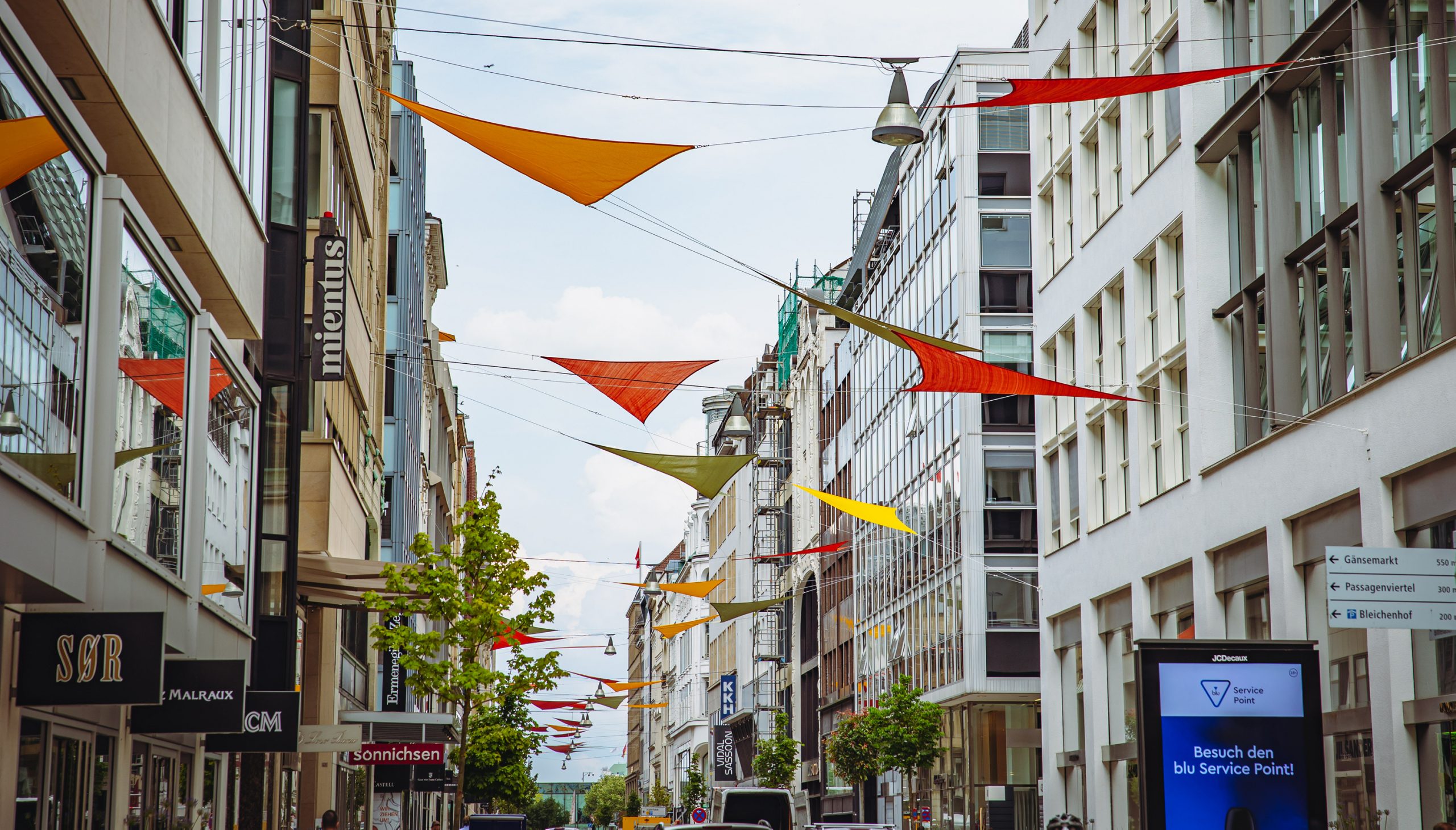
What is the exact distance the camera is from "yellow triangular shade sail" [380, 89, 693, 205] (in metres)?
14.0

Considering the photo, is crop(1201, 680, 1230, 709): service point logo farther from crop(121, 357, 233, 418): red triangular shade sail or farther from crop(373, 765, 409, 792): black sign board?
crop(373, 765, 409, 792): black sign board

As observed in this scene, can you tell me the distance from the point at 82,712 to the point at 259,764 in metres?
13.2

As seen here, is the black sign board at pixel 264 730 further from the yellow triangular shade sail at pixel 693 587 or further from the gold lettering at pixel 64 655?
the yellow triangular shade sail at pixel 693 587

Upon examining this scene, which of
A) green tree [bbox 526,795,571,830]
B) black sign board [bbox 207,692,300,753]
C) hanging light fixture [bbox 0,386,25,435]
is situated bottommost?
green tree [bbox 526,795,571,830]

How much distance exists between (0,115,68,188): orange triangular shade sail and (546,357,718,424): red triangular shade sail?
1106 centimetres

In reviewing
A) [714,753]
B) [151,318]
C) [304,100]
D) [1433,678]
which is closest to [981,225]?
[304,100]

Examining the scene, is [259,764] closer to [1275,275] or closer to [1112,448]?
[1112,448]

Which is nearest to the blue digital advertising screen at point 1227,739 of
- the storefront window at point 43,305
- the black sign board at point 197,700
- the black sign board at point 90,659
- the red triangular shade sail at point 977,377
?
the red triangular shade sail at point 977,377

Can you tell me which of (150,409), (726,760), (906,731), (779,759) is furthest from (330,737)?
(726,760)

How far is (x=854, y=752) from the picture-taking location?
162ft

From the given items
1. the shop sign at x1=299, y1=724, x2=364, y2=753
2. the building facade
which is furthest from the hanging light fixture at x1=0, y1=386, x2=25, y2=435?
the shop sign at x1=299, y1=724, x2=364, y2=753

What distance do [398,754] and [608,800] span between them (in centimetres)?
15131

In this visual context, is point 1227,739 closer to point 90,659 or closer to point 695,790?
point 90,659

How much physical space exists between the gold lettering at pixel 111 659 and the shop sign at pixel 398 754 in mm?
22084
